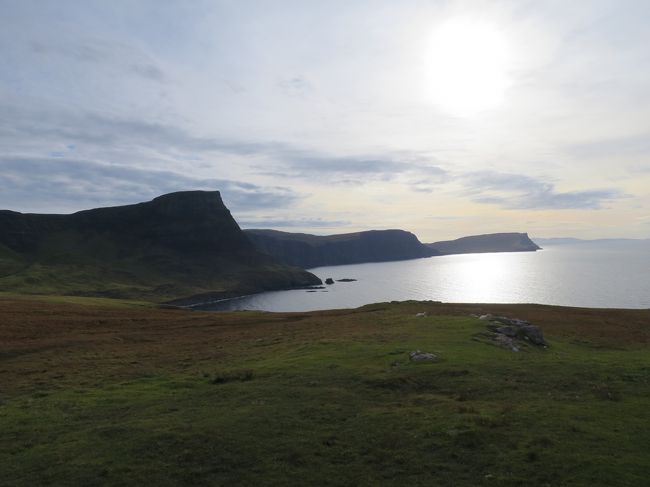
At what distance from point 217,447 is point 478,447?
888cm

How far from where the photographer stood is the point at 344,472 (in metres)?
14.7

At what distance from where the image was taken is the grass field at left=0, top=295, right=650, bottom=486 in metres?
14.8

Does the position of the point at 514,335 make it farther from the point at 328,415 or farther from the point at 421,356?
the point at 328,415

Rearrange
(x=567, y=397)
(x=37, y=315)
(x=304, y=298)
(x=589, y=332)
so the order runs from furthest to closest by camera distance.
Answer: (x=304, y=298)
(x=37, y=315)
(x=589, y=332)
(x=567, y=397)

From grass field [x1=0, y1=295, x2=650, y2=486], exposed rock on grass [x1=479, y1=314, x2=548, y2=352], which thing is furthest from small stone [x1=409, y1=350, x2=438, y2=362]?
exposed rock on grass [x1=479, y1=314, x2=548, y2=352]

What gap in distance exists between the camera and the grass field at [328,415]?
14836 mm

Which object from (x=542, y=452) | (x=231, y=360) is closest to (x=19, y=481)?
(x=542, y=452)

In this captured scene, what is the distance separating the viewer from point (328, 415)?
1967cm

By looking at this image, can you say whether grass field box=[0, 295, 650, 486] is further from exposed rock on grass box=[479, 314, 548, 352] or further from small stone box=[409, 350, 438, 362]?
exposed rock on grass box=[479, 314, 548, 352]

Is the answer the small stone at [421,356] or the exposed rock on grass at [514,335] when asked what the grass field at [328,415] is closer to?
the small stone at [421,356]

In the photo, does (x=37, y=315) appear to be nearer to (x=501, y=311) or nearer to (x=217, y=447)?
(x=217, y=447)

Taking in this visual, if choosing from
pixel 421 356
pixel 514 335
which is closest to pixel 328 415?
pixel 421 356

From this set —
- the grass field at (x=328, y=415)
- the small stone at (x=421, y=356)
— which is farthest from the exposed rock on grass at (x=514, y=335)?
the small stone at (x=421, y=356)

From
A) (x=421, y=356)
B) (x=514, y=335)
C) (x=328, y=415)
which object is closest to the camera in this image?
(x=328, y=415)
